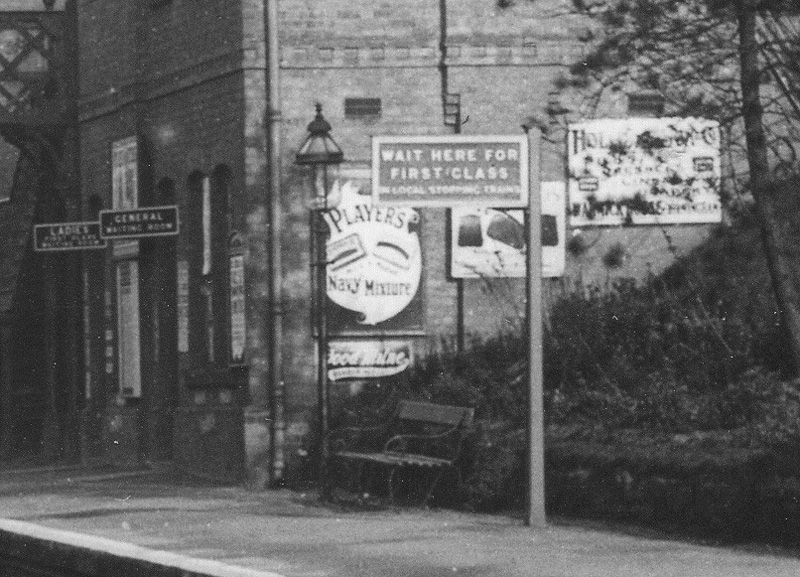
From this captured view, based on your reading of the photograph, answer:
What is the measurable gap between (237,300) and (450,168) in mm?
7356

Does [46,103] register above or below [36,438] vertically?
above

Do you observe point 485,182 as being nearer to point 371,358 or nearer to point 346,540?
point 346,540

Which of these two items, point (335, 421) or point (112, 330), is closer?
point (335, 421)

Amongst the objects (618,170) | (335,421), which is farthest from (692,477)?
(335,421)

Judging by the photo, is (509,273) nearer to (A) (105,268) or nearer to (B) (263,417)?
(B) (263,417)

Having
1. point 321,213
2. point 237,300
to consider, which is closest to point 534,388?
point 321,213

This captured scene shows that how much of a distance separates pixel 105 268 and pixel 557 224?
7148 mm

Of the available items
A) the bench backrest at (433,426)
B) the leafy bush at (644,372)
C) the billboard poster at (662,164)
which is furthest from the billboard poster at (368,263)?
the billboard poster at (662,164)

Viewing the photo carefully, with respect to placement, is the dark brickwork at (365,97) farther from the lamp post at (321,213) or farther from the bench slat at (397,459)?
the bench slat at (397,459)

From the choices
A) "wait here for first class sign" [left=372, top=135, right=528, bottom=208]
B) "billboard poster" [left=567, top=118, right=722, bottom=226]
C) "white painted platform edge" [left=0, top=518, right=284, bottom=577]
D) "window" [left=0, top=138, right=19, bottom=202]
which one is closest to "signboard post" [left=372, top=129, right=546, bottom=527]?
"wait here for first class sign" [left=372, top=135, right=528, bottom=208]

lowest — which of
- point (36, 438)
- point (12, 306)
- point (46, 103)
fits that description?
point (36, 438)

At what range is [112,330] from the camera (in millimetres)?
26844

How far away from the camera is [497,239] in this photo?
22.4m

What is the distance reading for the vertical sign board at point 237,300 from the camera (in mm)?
22953
